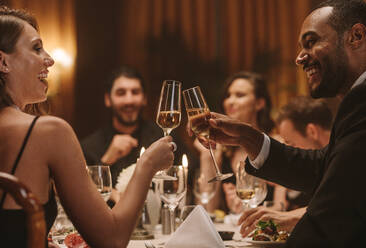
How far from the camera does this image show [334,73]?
1.91 m

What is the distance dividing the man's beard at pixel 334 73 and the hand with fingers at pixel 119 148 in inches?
82.9

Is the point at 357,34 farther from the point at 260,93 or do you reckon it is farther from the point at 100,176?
the point at 260,93

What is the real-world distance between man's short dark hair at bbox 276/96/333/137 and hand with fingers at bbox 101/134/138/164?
132cm

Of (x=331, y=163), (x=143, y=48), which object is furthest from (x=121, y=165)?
(x=143, y=48)

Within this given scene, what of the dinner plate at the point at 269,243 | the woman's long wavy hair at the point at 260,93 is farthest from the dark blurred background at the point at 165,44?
the dinner plate at the point at 269,243

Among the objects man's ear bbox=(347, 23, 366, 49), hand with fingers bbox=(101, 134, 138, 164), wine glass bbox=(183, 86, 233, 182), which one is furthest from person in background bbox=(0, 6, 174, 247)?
hand with fingers bbox=(101, 134, 138, 164)

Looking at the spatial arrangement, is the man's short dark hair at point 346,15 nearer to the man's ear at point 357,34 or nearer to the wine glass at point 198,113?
the man's ear at point 357,34

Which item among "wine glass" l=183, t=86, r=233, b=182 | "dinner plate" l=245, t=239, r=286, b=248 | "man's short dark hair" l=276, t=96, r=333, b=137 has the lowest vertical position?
"dinner plate" l=245, t=239, r=286, b=248

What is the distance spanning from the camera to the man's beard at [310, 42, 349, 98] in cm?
189

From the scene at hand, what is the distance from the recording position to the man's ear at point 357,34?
187cm

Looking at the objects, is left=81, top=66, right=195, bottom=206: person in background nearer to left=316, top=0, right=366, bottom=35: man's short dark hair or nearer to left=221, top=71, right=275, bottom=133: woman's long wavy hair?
left=221, top=71, right=275, bottom=133: woman's long wavy hair

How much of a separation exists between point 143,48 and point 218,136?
5.24 m

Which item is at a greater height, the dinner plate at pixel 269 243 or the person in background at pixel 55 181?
the person in background at pixel 55 181

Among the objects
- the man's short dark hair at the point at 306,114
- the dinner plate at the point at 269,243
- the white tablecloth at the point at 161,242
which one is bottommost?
the white tablecloth at the point at 161,242
